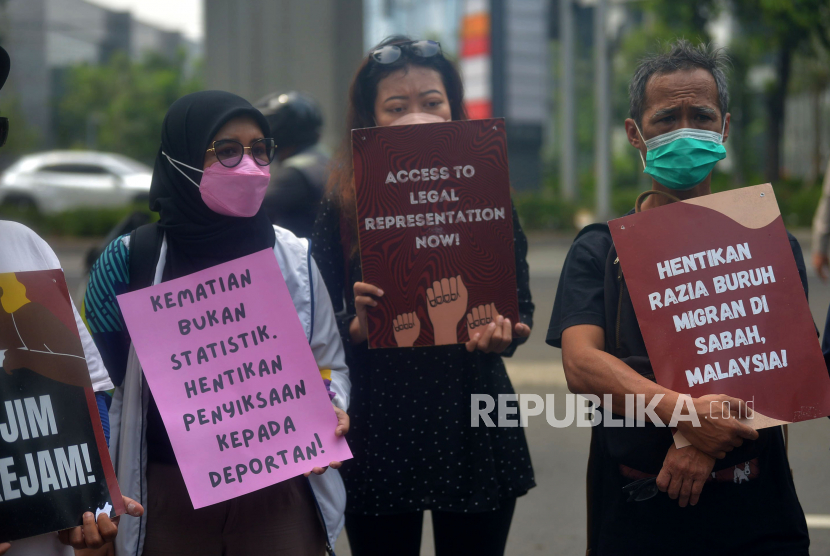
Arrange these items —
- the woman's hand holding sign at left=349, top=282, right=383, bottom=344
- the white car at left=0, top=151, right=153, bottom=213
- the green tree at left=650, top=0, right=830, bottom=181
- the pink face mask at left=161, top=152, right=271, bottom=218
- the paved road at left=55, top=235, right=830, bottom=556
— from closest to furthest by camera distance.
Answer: the pink face mask at left=161, top=152, right=271, bottom=218
the woman's hand holding sign at left=349, top=282, right=383, bottom=344
the paved road at left=55, top=235, right=830, bottom=556
the green tree at left=650, top=0, right=830, bottom=181
the white car at left=0, top=151, right=153, bottom=213

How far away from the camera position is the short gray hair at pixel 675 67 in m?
2.10

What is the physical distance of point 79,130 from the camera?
58.7 metres

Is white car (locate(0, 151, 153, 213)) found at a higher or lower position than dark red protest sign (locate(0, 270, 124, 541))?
higher

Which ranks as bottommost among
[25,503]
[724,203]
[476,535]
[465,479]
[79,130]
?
[476,535]

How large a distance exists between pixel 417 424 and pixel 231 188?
2.81 ft

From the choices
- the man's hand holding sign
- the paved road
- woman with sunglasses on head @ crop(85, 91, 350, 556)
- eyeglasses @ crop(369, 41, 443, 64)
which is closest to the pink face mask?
woman with sunglasses on head @ crop(85, 91, 350, 556)

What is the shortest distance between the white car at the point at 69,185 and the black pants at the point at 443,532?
2046cm

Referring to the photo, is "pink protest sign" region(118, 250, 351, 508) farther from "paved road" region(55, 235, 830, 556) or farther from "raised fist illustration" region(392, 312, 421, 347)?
"paved road" region(55, 235, 830, 556)

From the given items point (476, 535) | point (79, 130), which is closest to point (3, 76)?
point (476, 535)

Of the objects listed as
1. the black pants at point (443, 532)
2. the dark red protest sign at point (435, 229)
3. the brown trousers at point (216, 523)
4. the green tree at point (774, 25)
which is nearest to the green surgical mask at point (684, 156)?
the dark red protest sign at point (435, 229)

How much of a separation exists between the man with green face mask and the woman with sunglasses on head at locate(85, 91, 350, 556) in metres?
0.63

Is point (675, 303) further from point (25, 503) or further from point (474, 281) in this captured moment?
point (25, 503)

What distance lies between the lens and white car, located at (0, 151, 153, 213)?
22016 mm

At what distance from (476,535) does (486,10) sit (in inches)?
1385
